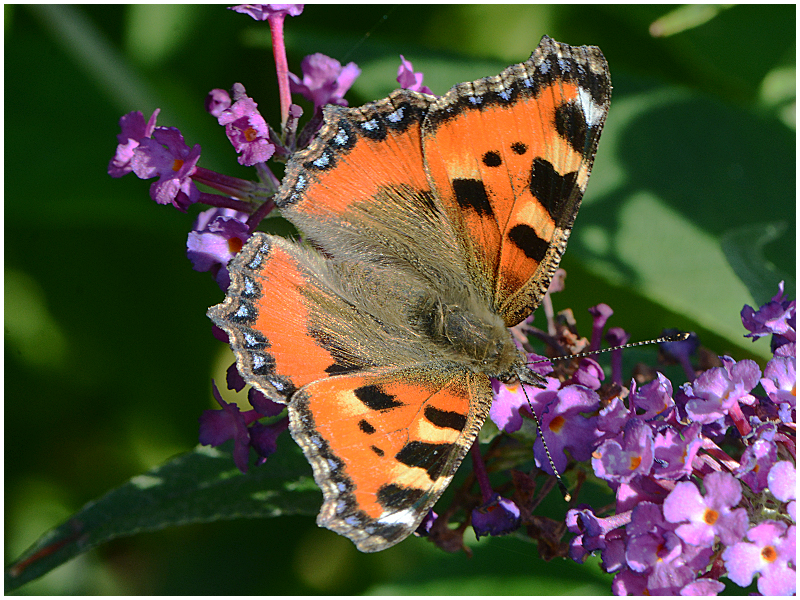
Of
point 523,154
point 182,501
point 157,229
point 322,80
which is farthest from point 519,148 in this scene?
point 157,229

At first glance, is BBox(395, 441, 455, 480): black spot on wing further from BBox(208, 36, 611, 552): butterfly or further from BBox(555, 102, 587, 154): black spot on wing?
BBox(555, 102, 587, 154): black spot on wing

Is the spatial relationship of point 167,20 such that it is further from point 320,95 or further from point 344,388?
point 344,388

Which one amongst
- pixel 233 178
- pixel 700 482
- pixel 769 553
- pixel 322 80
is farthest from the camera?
pixel 322 80

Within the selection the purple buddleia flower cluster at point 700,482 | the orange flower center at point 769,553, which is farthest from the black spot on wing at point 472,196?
the orange flower center at point 769,553

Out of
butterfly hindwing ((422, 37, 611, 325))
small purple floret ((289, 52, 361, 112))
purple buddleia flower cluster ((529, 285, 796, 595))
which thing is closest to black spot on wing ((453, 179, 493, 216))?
butterfly hindwing ((422, 37, 611, 325))

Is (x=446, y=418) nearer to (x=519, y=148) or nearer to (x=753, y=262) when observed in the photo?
(x=519, y=148)

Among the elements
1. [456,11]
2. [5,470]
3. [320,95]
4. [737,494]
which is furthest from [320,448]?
[456,11]
